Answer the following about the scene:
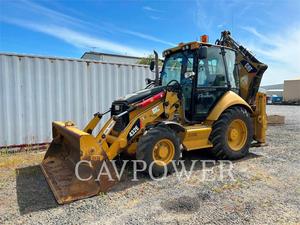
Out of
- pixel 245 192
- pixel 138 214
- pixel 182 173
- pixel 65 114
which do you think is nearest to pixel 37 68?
pixel 65 114

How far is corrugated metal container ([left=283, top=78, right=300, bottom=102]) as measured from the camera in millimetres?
36469

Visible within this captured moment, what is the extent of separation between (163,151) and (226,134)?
5.16ft

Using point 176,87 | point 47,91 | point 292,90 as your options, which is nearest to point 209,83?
point 176,87

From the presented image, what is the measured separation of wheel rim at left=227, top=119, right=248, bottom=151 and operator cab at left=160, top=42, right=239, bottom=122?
2.13 ft

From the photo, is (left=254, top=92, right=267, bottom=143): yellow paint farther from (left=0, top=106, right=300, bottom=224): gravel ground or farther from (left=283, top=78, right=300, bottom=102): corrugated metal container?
(left=283, top=78, right=300, bottom=102): corrugated metal container

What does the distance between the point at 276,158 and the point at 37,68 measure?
615 cm

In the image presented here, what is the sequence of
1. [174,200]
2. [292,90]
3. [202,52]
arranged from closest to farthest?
1. [174,200]
2. [202,52]
3. [292,90]

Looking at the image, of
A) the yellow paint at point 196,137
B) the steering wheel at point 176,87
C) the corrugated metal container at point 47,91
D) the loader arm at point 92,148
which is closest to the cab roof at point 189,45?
the steering wheel at point 176,87

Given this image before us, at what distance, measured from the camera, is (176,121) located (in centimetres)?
546

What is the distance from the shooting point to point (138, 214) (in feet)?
11.5

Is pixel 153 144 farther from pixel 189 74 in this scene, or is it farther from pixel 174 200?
pixel 189 74

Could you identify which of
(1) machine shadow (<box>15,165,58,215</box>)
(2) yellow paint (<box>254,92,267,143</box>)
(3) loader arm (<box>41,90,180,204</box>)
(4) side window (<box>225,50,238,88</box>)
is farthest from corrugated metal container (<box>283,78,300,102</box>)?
(1) machine shadow (<box>15,165,58,215</box>)

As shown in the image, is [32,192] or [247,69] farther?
[247,69]

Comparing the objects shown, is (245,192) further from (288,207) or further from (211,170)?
(211,170)
